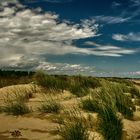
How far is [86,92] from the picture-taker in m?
14.7

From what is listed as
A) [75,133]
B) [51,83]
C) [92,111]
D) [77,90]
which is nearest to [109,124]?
[75,133]

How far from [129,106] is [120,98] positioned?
394 mm

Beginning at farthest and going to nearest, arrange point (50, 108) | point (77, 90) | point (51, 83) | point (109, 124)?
point (51, 83) → point (77, 90) → point (50, 108) → point (109, 124)

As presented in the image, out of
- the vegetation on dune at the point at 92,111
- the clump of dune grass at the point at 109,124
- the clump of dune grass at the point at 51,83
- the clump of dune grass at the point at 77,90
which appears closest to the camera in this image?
the vegetation on dune at the point at 92,111

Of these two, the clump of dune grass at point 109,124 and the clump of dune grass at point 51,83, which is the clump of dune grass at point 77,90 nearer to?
the clump of dune grass at point 51,83

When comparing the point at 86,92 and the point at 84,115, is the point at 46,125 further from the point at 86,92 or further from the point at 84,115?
the point at 86,92

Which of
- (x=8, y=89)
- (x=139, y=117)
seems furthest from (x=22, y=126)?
(x=8, y=89)

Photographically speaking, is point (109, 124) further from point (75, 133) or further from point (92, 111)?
point (92, 111)

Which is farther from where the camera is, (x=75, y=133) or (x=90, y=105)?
(x=90, y=105)

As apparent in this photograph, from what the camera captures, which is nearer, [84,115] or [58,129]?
[58,129]

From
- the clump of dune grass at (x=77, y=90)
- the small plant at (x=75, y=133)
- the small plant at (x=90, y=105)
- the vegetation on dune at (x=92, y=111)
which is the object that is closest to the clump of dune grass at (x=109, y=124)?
the vegetation on dune at (x=92, y=111)

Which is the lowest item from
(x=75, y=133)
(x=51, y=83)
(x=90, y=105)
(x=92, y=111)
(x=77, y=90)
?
(x=75, y=133)

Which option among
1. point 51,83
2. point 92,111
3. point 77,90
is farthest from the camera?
point 51,83

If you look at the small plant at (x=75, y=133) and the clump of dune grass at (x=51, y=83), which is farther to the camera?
the clump of dune grass at (x=51, y=83)
